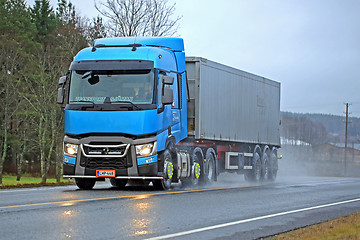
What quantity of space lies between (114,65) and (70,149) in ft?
7.97

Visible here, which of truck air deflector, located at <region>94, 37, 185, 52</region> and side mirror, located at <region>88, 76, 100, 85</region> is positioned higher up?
truck air deflector, located at <region>94, 37, 185, 52</region>

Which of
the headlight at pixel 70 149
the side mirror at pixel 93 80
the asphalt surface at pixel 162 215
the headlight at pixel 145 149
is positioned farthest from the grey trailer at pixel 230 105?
the asphalt surface at pixel 162 215

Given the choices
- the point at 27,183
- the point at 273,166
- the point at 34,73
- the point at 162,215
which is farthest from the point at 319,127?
the point at 162,215

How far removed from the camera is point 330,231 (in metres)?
9.77

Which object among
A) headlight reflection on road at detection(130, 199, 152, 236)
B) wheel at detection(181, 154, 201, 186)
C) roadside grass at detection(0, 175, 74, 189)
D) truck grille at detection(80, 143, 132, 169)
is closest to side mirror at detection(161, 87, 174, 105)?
truck grille at detection(80, 143, 132, 169)

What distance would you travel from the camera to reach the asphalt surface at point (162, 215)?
29.3 ft

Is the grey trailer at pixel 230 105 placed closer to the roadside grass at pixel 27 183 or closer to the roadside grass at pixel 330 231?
the roadside grass at pixel 27 183

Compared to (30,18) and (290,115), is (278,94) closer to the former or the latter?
(30,18)

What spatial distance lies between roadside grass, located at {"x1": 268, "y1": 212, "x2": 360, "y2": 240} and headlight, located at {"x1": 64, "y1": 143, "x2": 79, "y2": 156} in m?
7.77

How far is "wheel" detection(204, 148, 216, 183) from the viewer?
879 inches

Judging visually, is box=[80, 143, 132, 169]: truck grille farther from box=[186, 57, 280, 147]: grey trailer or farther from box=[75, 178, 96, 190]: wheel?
box=[186, 57, 280, 147]: grey trailer

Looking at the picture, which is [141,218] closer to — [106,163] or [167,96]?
[106,163]

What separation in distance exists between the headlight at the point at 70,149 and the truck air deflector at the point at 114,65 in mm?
2002

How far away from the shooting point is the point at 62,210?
1130 centimetres
